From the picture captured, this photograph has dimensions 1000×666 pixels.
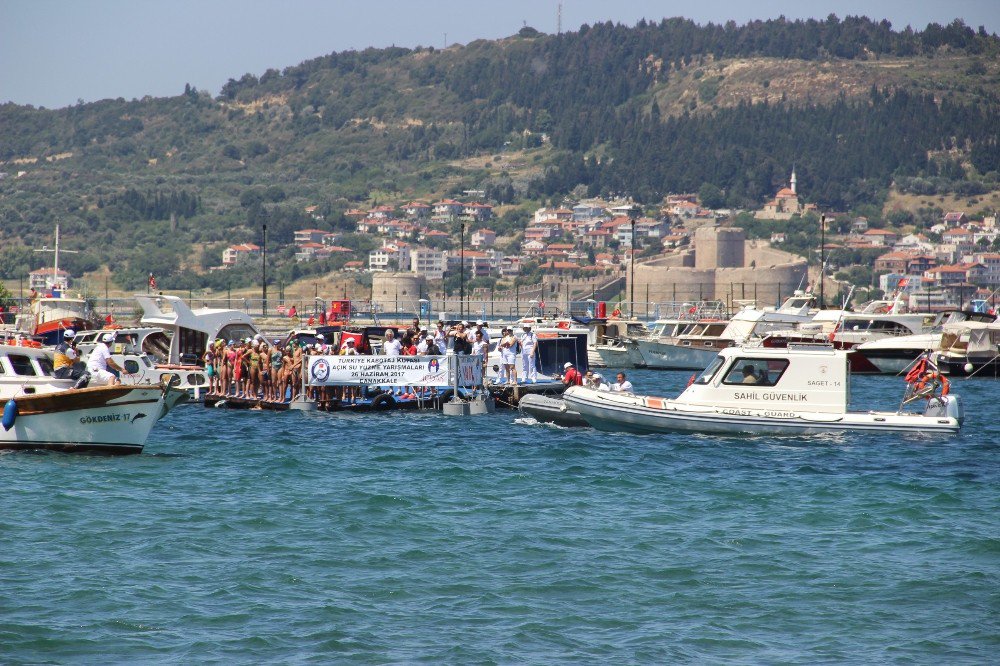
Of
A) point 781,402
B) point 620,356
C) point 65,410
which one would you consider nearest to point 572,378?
point 781,402

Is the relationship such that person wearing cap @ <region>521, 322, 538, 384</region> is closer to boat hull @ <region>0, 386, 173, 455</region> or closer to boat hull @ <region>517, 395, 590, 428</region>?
boat hull @ <region>517, 395, 590, 428</region>

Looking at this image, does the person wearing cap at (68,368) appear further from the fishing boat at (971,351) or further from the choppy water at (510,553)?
the fishing boat at (971,351)

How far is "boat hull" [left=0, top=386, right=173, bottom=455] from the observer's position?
22.0 metres

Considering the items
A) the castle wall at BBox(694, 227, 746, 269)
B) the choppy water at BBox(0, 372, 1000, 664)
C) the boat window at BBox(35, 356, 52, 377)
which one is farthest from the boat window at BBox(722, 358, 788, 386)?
the castle wall at BBox(694, 227, 746, 269)

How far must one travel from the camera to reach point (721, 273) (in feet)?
544

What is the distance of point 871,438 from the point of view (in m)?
25.4

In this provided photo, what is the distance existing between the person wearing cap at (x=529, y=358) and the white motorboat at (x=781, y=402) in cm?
789

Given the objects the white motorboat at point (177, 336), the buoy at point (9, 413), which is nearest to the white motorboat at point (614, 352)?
the white motorboat at point (177, 336)

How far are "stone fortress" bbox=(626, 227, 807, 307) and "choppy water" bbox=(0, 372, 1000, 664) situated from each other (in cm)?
11569

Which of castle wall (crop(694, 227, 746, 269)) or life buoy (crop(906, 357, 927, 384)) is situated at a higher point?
castle wall (crop(694, 227, 746, 269))

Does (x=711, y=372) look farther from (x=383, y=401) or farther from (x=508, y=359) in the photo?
(x=383, y=401)

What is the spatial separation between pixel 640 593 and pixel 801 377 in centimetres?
1133

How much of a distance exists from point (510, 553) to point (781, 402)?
33.7 ft

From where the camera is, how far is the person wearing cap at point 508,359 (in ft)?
109
